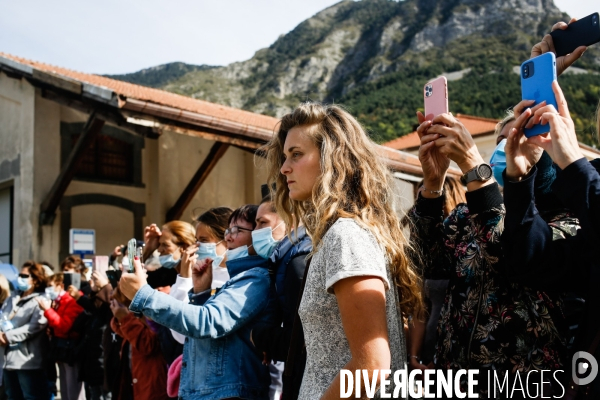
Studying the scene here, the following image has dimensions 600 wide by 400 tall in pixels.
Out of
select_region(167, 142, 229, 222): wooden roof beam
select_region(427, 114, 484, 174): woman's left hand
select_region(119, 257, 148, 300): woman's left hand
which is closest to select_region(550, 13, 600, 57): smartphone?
select_region(427, 114, 484, 174): woman's left hand

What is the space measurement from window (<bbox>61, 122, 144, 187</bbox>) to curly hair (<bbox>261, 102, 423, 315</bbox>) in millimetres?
10372

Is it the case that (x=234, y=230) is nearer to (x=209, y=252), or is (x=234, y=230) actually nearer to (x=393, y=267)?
(x=209, y=252)

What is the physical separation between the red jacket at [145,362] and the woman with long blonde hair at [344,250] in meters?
2.24

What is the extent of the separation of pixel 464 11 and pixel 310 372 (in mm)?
94499

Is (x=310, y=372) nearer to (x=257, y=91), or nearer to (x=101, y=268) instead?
(x=101, y=268)

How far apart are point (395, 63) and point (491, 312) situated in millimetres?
81730

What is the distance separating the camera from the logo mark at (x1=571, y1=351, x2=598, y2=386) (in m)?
1.79

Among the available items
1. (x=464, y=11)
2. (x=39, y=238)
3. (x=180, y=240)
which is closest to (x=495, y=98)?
(x=464, y=11)

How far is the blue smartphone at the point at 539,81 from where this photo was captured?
6.05 ft

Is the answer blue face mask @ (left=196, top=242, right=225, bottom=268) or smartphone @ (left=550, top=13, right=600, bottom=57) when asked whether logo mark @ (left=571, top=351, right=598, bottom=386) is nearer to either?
smartphone @ (left=550, top=13, right=600, bottom=57)

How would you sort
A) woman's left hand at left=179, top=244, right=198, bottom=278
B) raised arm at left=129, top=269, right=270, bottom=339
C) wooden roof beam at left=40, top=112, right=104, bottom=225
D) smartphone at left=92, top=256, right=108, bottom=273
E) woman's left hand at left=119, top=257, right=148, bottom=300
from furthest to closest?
1. wooden roof beam at left=40, top=112, right=104, bottom=225
2. smartphone at left=92, top=256, right=108, bottom=273
3. woman's left hand at left=179, top=244, right=198, bottom=278
4. woman's left hand at left=119, top=257, right=148, bottom=300
5. raised arm at left=129, top=269, right=270, bottom=339

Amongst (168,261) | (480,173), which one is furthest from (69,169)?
(480,173)

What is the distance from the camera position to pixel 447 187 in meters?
3.22

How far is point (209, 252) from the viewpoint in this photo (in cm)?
389
